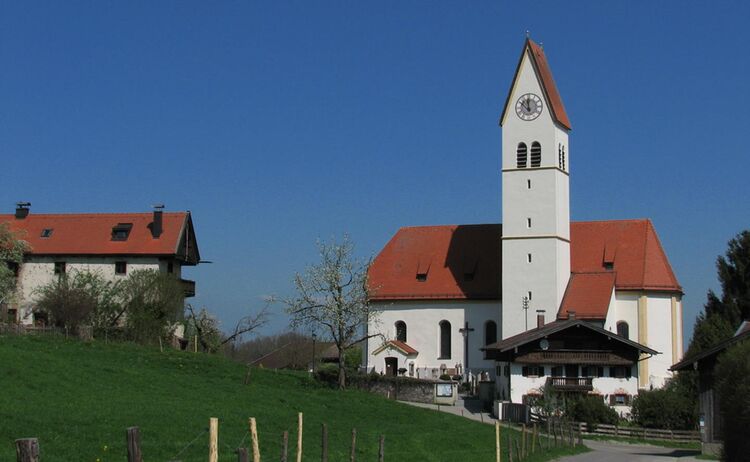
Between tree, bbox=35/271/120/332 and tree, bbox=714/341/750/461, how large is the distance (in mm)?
40464

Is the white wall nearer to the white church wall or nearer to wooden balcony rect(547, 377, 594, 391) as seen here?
the white church wall

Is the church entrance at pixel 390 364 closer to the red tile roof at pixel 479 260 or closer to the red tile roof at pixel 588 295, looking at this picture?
the red tile roof at pixel 479 260

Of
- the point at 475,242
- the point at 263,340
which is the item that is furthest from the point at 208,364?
the point at 263,340

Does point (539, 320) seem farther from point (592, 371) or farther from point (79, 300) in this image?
point (79, 300)

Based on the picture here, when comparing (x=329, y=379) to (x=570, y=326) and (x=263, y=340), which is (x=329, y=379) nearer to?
(x=570, y=326)

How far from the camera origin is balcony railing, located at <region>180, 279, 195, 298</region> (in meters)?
61.4

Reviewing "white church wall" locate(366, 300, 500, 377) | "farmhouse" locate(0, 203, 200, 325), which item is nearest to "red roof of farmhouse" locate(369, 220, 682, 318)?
"white church wall" locate(366, 300, 500, 377)

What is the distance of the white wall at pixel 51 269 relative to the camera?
2381 inches

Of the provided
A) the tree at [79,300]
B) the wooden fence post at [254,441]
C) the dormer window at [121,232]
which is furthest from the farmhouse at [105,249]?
the wooden fence post at [254,441]

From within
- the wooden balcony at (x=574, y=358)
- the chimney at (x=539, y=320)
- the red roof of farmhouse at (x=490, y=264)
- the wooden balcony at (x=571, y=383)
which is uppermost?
the red roof of farmhouse at (x=490, y=264)

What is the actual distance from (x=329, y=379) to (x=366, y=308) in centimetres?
419

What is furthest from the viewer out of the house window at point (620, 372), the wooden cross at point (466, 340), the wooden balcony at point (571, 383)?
the wooden cross at point (466, 340)

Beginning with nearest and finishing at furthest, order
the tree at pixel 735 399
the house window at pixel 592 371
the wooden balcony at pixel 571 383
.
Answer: the tree at pixel 735 399
the wooden balcony at pixel 571 383
the house window at pixel 592 371

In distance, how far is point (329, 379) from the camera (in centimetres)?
5306
